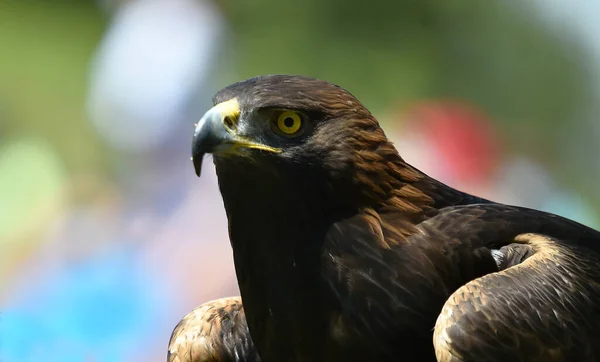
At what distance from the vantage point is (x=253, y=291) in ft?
6.47

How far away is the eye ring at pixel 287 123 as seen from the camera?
1.89 m

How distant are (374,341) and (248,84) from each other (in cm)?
72

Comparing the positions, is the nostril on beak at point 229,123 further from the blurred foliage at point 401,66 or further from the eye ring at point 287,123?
the blurred foliage at point 401,66

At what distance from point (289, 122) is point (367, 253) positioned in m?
0.37

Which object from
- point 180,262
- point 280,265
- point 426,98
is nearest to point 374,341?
point 280,265

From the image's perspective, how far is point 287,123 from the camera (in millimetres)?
1897

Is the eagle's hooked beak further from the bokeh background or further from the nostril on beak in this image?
the bokeh background

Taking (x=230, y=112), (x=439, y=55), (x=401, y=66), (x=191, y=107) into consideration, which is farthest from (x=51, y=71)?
(x=230, y=112)

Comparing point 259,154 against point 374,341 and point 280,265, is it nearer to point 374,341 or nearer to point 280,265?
point 280,265

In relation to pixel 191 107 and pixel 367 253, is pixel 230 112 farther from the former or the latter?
pixel 191 107

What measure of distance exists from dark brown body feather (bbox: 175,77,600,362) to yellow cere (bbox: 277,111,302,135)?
3 centimetres

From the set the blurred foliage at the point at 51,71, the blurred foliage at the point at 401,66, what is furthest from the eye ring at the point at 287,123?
the blurred foliage at the point at 51,71

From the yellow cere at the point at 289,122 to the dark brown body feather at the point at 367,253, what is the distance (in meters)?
0.03

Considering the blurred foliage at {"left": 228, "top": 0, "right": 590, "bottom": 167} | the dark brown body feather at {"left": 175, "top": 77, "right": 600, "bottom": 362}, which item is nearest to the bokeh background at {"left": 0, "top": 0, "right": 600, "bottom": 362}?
the blurred foliage at {"left": 228, "top": 0, "right": 590, "bottom": 167}
